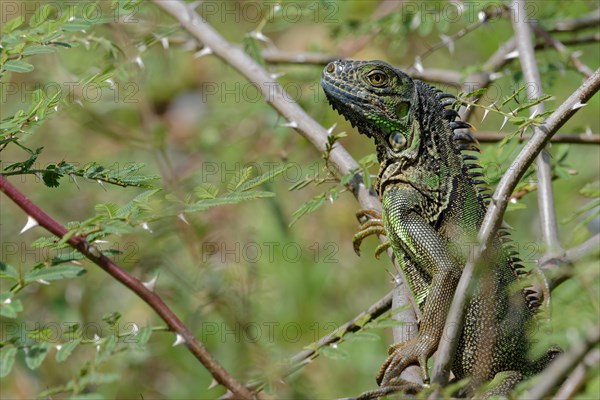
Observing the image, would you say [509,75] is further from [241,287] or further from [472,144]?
[241,287]

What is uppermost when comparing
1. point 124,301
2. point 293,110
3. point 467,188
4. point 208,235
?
point 293,110

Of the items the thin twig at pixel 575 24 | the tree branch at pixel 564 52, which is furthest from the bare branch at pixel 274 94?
the thin twig at pixel 575 24

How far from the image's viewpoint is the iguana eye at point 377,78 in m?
5.12

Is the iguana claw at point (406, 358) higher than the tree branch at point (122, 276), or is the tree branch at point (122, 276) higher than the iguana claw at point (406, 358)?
the tree branch at point (122, 276)

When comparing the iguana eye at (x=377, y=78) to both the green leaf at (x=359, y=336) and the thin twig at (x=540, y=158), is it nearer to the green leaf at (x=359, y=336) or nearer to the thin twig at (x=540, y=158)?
the thin twig at (x=540, y=158)

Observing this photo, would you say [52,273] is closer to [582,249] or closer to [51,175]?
[51,175]

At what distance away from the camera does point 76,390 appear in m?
2.89

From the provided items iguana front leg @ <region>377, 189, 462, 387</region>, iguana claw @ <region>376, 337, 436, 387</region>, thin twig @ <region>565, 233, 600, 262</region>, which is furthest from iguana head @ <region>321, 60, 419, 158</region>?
iguana claw @ <region>376, 337, 436, 387</region>

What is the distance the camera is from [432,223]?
476cm

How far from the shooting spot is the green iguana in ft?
14.0

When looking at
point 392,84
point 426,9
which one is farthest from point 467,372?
point 426,9

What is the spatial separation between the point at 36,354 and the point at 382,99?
277 cm

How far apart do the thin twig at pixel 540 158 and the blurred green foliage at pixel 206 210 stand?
0.14 m

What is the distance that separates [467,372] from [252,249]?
537cm
